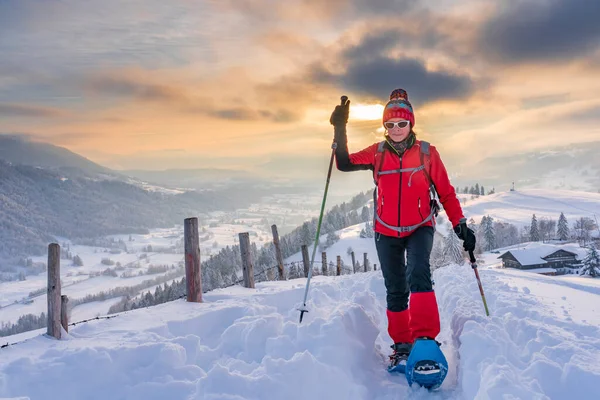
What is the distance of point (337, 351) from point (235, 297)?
367cm

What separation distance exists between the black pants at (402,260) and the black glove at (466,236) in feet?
1.27

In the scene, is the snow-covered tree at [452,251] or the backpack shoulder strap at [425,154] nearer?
the backpack shoulder strap at [425,154]

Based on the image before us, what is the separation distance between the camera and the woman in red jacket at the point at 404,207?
5.07 meters

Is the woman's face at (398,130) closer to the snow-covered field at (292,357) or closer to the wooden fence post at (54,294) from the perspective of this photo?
the snow-covered field at (292,357)

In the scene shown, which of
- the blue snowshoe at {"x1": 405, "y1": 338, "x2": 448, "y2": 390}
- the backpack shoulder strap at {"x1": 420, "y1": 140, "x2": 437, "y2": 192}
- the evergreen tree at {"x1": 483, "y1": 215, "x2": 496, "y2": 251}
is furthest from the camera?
the evergreen tree at {"x1": 483, "y1": 215, "x2": 496, "y2": 251}

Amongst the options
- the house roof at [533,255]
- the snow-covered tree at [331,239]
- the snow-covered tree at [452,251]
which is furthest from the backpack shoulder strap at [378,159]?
the snow-covered tree at [331,239]

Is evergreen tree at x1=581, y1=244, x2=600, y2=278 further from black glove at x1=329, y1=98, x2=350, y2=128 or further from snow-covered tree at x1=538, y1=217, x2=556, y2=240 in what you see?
snow-covered tree at x1=538, y1=217, x2=556, y2=240

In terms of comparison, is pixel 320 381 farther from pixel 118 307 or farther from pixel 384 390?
pixel 118 307

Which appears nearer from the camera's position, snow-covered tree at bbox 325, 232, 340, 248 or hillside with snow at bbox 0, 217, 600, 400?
hillside with snow at bbox 0, 217, 600, 400

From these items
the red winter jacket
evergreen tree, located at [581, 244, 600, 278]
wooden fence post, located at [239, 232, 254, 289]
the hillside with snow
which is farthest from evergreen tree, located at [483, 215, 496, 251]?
the red winter jacket

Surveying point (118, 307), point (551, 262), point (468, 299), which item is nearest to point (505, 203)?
point (551, 262)

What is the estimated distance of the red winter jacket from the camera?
16.9 feet

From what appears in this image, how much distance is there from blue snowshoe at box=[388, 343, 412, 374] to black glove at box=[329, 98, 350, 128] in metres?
3.17

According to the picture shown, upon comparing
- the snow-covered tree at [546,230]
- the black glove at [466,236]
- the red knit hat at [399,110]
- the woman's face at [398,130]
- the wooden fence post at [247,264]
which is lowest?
the snow-covered tree at [546,230]
